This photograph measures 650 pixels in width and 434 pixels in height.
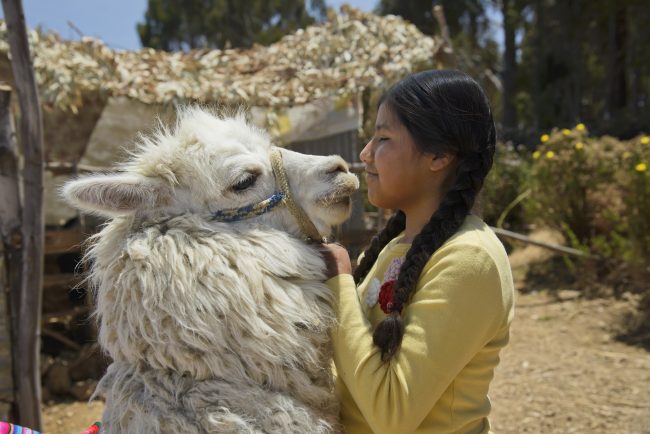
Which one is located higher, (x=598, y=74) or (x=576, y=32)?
(x=576, y=32)

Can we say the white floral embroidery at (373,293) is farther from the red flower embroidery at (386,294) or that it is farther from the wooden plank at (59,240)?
the wooden plank at (59,240)

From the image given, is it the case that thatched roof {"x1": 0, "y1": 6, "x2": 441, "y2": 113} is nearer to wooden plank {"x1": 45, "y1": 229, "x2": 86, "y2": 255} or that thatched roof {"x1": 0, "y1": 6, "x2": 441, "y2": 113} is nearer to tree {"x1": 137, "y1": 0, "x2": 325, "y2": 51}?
wooden plank {"x1": 45, "y1": 229, "x2": 86, "y2": 255}

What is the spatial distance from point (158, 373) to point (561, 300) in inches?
210

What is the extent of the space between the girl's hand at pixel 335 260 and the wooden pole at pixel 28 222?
1901 millimetres

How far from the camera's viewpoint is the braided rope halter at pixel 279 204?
141 centimetres

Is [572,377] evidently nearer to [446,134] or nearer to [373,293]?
[373,293]

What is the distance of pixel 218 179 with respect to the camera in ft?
Answer: 4.64

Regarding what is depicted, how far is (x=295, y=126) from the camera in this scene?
4.40 meters

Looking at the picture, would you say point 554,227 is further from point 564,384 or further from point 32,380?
point 32,380

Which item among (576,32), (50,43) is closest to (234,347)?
(50,43)

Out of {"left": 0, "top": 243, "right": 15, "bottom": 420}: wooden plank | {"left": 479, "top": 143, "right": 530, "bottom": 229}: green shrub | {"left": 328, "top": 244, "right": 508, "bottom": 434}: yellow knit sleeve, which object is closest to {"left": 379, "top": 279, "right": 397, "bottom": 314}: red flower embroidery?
{"left": 328, "top": 244, "right": 508, "bottom": 434}: yellow knit sleeve

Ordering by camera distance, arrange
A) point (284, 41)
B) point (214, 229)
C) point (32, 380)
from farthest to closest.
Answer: point (284, 41) → point (32, 380) → point (214, 229)

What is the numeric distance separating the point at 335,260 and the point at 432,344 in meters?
0.35

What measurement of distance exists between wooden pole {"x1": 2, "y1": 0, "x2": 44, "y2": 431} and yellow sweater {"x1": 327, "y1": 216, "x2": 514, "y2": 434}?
2062 millimetres
